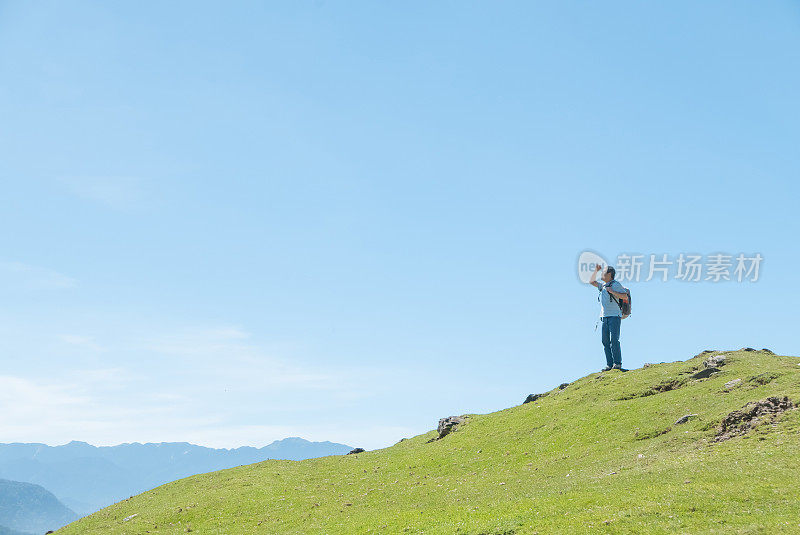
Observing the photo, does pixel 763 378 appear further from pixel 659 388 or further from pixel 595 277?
pixel 595 277

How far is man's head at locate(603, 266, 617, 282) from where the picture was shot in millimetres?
→ 62312

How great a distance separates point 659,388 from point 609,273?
46.8ft

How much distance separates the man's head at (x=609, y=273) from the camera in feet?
204

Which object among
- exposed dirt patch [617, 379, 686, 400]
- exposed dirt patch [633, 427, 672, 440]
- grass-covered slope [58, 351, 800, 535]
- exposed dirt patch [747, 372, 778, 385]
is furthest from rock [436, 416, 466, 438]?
exposed dirt patch [747, 372, 778, 385]

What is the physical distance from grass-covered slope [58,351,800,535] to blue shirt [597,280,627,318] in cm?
661

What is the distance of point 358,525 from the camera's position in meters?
32.4

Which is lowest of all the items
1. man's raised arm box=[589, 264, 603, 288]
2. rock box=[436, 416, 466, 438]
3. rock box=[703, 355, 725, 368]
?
rock box=[436, 416, 466, 438]


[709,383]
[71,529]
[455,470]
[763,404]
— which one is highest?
[709,383]

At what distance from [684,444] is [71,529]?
4773cm

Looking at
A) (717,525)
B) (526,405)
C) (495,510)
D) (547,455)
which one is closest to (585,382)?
(526,405)

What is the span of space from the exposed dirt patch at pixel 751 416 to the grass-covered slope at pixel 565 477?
18 cm

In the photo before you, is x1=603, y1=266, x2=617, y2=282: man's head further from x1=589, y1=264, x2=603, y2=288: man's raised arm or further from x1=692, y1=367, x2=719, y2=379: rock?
x1=692, y1=367, x2=719, y2=379: rock

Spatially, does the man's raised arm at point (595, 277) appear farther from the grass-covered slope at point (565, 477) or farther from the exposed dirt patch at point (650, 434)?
the exposed dirt patch at point (650, 434)

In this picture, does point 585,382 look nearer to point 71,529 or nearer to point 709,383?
point 709,383
